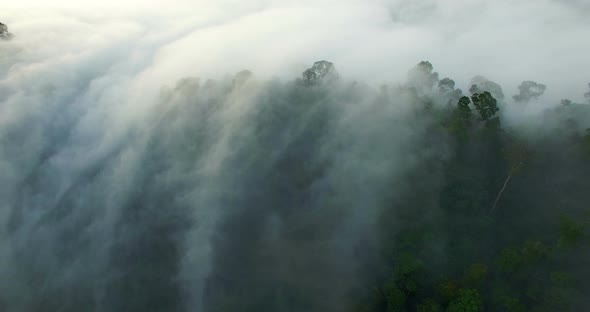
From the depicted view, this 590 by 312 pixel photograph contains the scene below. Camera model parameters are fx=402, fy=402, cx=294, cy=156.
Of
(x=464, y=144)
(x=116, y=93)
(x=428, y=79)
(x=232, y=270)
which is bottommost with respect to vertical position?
(x=232, y=270)

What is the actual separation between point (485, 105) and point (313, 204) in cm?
3193

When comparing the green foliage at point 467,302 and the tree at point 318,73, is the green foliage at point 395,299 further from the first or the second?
the tree at point 318,73

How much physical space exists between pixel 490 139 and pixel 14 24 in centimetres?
15026

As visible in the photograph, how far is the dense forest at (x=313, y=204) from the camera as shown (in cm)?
5281

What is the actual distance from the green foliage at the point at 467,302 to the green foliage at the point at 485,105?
2836 cm

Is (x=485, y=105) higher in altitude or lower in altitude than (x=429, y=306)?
higher

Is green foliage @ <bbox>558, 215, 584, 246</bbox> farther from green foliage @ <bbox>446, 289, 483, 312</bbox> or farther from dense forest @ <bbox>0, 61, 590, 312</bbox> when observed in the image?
green foliage @ <bbox>446, 289, 483, 312</bbox>

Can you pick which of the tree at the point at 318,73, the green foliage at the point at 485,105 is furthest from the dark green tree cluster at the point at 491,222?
the tree at the point at 318,73

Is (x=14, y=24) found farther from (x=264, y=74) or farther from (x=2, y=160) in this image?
(x=264, y=74)

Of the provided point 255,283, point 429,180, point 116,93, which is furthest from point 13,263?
point 429,180

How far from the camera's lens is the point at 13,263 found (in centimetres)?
7062

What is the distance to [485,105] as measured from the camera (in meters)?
60.5

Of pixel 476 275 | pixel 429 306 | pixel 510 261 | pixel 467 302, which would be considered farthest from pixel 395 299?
pixel 510 261

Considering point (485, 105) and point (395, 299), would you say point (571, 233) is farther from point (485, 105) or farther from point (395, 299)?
point (485, 105)
